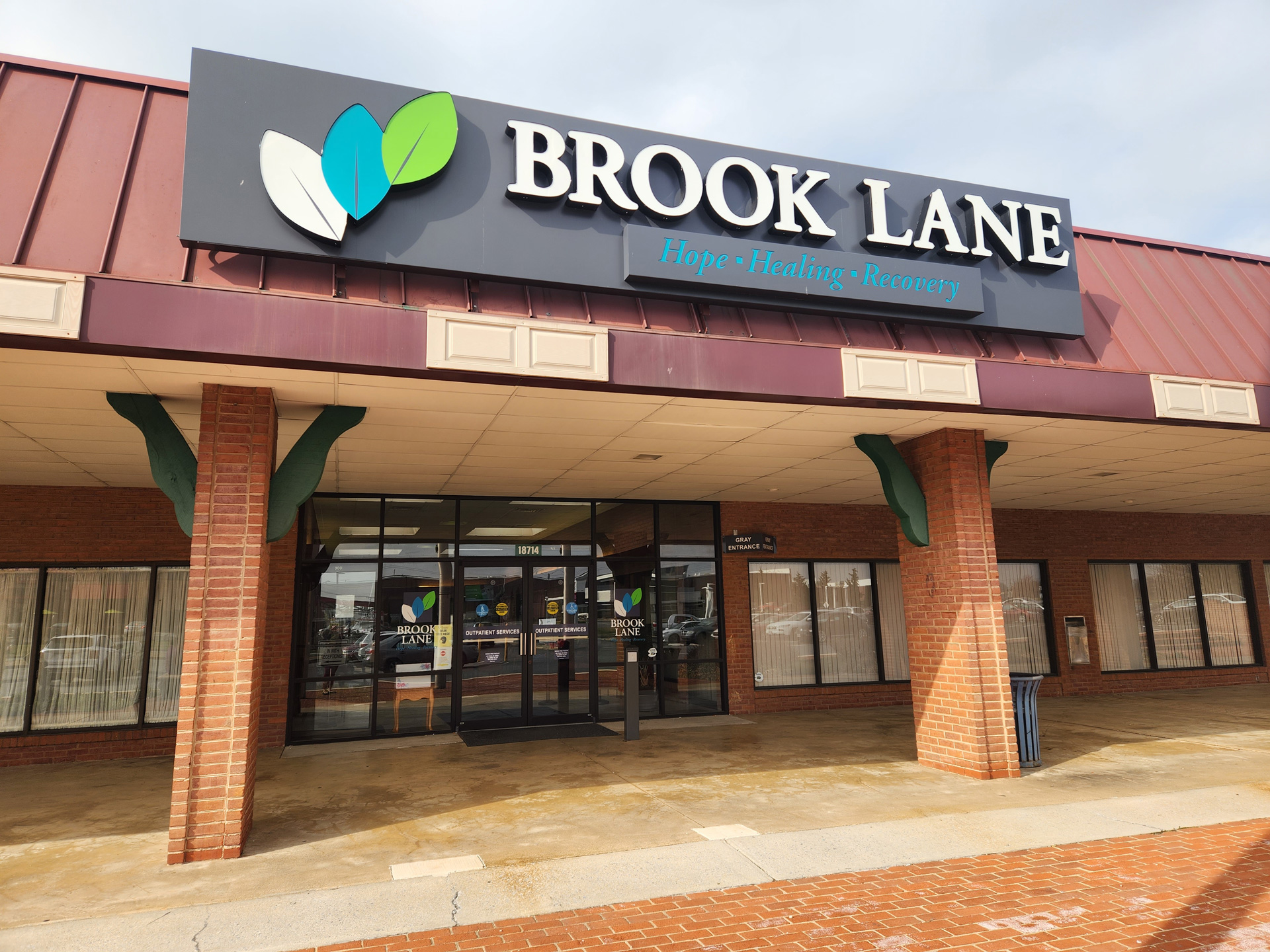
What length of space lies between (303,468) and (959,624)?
6431 mm

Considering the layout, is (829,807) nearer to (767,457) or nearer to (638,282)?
(767,457)

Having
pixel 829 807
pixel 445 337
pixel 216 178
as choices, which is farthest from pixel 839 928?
pixel 216 178

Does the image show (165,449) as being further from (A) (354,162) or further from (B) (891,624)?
(B) (891,624)

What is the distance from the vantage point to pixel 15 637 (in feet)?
32.3

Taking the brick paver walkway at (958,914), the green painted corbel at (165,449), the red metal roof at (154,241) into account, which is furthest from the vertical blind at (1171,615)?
the green painted corbel at (165,449)

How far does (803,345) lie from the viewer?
6664 mm

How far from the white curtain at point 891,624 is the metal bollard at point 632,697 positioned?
17.2 feet

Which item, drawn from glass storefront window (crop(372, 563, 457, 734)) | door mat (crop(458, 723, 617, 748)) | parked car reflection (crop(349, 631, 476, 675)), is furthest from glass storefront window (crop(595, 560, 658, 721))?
parked car reflection (crop(349, 631, 476, 675))

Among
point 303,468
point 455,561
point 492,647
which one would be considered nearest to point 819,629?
point 492,647

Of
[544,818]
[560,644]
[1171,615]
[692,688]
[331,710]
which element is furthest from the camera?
[1171,615]

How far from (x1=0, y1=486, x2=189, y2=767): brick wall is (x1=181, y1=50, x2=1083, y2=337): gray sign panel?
6.48m

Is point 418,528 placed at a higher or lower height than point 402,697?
higher

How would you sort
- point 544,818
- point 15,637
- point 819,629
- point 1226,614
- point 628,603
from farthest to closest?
point 1226,614
point 819,629
point 628,603
point 15,637
point 544,818

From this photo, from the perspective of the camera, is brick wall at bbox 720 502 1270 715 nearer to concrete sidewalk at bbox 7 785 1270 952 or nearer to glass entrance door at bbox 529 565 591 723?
glass entrance door at bbox 529 565 591 723
